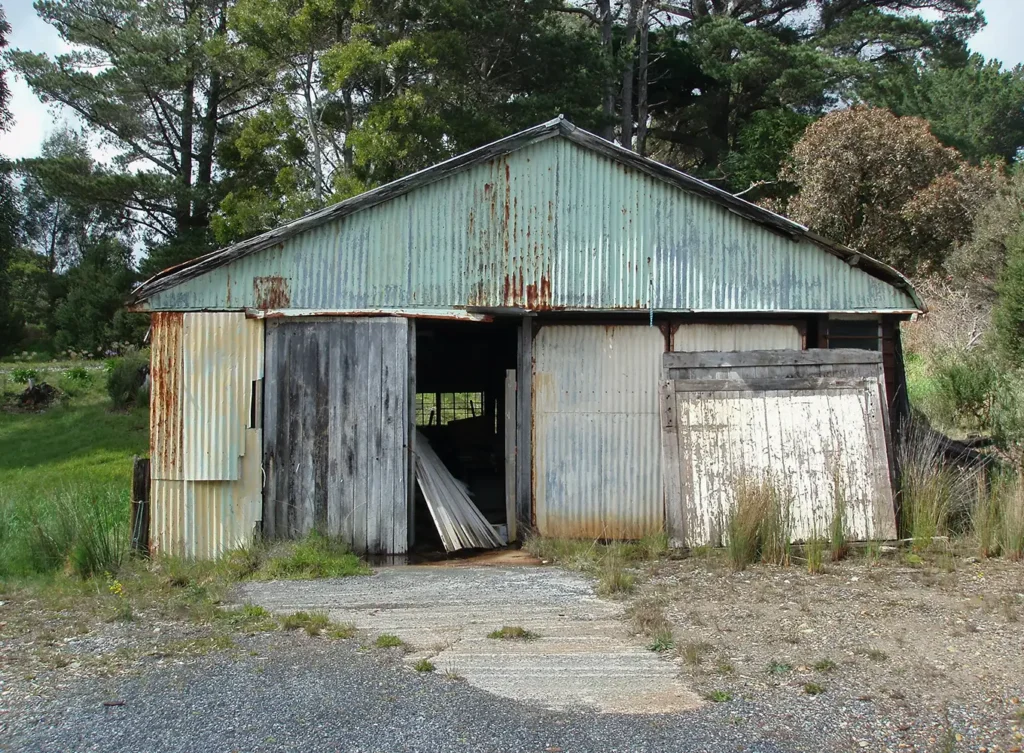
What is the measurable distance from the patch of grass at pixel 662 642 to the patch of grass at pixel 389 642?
165 centimetres

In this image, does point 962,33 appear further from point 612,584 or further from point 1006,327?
point 612,584

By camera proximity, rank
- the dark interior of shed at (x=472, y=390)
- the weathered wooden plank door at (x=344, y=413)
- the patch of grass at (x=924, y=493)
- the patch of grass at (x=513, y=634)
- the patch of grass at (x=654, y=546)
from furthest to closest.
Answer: the dark interior of shed at (x=472, y=390), the weathered wooden plank door at (x=344, y=413), the patch of grass at (x=654, y=546), the patch of grass at (x=924, y=493), the patch of grass at (x=513, y=634)

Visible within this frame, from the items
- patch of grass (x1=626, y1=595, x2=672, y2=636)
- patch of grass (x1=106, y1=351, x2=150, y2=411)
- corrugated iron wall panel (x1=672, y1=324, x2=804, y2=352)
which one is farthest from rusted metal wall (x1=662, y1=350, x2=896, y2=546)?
patch of grass (x1=106, y1=351, x2=150, y2=411)

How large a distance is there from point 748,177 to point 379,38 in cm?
1130

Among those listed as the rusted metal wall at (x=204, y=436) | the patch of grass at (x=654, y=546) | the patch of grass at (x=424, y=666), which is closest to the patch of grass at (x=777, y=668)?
the patch of grass at (x=424, y=666)

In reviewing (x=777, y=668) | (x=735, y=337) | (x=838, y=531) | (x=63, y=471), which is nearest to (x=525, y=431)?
(x=735, y=337)

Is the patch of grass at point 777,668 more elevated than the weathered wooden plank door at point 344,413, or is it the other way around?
the weathered wooden plank door at point 344,413

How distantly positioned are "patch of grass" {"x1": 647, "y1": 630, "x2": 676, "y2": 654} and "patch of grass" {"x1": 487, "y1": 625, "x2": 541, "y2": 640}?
2.61ft

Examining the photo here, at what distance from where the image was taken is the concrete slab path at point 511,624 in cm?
546

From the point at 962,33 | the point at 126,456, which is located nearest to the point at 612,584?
the point at 126,456

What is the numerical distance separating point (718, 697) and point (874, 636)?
173 centimetres

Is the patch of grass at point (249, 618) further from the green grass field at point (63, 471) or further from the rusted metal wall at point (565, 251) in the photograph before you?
the rusted metal wall at point (565, 251)

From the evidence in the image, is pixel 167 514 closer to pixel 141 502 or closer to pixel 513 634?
pixel 141 502

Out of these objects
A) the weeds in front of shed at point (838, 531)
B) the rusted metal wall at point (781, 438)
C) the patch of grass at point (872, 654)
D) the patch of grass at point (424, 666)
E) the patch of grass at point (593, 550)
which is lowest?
the patch of grass at point (872, 654)
